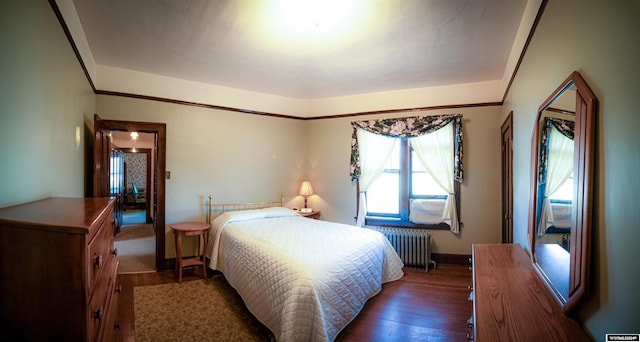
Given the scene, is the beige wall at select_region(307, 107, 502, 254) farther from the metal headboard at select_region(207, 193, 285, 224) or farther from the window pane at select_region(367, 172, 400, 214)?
the metal headboard at select_region(207, 193, 285, 224)

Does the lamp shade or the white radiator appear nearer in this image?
the white radiator

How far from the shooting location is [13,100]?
1.24 meters

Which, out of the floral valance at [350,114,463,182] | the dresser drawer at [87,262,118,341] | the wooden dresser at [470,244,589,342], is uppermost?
the floral valance at [350,114,463,182]

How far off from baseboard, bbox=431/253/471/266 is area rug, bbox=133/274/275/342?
273 cm

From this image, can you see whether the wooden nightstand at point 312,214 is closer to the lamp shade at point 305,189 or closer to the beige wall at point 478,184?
the lamp shade at point 305,189

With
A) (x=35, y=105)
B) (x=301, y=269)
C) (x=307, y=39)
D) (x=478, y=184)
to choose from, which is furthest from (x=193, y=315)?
(x=478, y=184)

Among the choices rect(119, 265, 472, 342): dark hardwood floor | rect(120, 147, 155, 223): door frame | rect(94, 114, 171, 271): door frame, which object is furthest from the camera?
rect(120, 147, 155, 223): door frame

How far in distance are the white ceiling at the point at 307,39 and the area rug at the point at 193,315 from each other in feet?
8.66

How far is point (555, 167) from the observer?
1299mm

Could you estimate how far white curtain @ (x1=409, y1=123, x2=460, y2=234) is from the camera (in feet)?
12.6

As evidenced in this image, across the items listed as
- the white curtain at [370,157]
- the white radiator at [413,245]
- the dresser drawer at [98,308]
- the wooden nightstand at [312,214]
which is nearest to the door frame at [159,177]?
the wooden nightstand at [312,214]

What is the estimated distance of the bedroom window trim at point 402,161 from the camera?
3840 millimetres

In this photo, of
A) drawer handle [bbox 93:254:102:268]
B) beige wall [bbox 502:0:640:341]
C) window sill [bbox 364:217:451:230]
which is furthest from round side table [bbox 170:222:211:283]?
beige wall [bbox 502:0:640:341]

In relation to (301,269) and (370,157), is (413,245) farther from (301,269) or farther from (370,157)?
(301,269)
